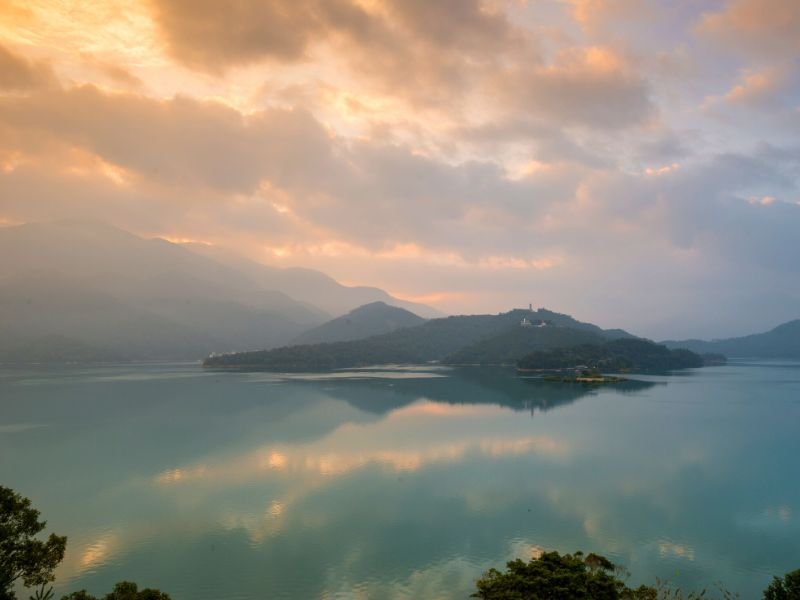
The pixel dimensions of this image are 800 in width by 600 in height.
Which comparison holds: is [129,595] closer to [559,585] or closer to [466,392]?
[559,585]

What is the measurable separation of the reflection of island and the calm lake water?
26.9 feet

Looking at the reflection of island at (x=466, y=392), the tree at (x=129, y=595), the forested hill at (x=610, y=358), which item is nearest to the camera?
the tree at (x=129, y=595)

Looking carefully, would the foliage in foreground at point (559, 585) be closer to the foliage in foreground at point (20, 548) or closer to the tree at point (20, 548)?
the foliage in foreground at point (20, 548)

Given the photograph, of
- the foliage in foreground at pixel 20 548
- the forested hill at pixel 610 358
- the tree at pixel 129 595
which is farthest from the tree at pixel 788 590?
the forested hill at pixel 610 358

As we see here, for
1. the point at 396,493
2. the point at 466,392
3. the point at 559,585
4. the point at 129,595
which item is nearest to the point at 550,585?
the point at 559,585

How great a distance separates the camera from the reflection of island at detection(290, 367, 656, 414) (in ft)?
285

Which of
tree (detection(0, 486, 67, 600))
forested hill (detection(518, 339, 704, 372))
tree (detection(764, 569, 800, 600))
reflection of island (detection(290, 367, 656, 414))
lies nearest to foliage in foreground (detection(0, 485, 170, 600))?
tree (detection(0, 486, 67, 600))

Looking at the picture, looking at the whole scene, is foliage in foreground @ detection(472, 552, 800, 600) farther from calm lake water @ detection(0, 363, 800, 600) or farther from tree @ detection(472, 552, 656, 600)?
calm lake water @ detection(0, 363, 800, 600)

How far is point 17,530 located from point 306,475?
25.8 metres

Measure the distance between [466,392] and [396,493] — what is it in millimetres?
69869

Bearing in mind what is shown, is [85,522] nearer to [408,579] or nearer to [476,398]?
[408,579]

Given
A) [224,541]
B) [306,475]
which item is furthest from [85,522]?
[306,475]

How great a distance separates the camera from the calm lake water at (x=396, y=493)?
2409cm

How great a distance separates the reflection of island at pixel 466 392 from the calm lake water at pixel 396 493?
819 centimetres
